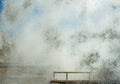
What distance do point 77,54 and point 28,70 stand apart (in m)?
5.20

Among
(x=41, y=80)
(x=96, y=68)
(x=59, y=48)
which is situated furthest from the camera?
(x=59, y=48)

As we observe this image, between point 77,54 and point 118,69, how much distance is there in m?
6.19

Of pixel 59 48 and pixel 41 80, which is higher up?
pixel 59 48

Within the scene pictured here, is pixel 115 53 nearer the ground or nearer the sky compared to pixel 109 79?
nearer the sky

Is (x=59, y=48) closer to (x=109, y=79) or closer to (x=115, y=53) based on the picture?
(x=115, y=53)

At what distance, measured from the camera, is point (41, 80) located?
2553 centimetres

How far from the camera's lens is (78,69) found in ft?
95.7

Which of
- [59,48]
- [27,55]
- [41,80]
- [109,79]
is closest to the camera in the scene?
[109,79]

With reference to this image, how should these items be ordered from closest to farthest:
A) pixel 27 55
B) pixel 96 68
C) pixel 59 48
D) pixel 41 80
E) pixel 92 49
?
pixel 41 80, pixel 96 68, pixel 92 49, pixel 59 48, pixel 27 55

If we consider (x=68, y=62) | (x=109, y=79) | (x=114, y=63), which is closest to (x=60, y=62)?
(x=68, y=62)

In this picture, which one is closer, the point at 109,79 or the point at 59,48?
the point at 109,79

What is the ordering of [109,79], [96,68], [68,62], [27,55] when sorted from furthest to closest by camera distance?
[27,55] → [68,62] → [96,68] → [109,79]

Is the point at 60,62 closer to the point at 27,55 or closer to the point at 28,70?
the point at 28,70

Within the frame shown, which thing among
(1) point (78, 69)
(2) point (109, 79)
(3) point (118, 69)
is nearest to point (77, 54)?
(1) point (78, 69)
